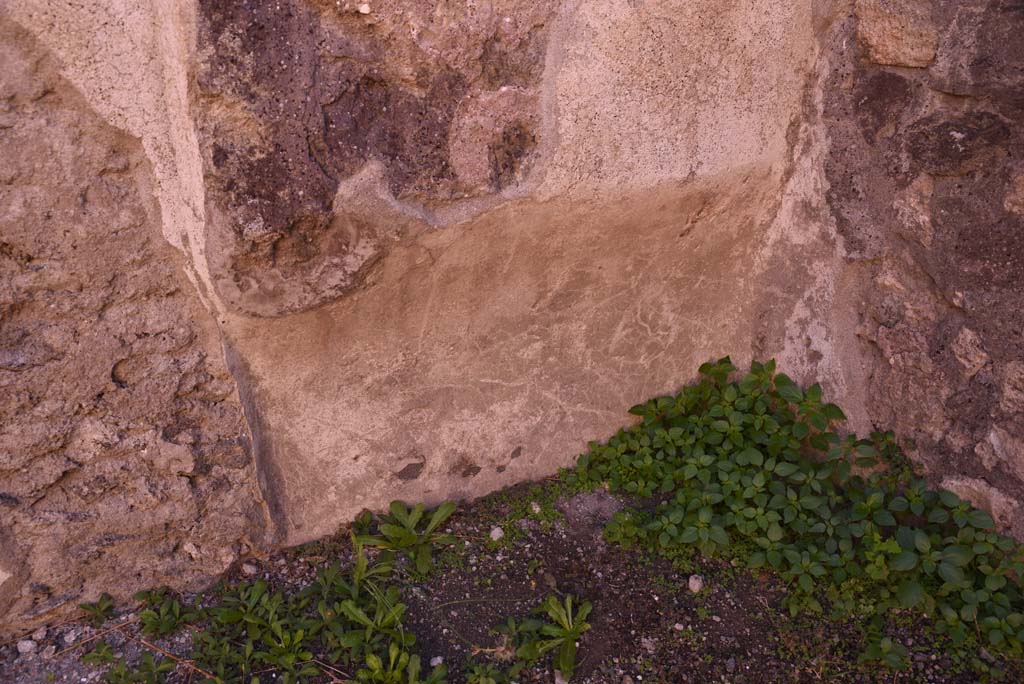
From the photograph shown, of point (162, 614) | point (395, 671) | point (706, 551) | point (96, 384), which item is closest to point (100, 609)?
point (162, 614)

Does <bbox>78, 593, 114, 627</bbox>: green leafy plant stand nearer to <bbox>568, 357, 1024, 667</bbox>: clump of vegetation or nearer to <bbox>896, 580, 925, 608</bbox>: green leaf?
<bbox>568, 357, 1024, 667</bbox>: clump of vegetation

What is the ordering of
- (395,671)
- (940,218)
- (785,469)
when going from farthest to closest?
(785,469) → (940,218) → (395,671)

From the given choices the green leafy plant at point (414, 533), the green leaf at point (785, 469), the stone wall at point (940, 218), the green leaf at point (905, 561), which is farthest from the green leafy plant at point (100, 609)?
the stone wall at point (940, 218)

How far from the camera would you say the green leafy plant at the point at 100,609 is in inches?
71.9

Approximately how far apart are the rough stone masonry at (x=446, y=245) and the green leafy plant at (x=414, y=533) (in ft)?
0.20

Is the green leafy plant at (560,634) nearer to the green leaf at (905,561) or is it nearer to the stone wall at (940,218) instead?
the green leaf at (905,561)

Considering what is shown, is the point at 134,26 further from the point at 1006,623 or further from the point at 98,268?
the point at 1006,623

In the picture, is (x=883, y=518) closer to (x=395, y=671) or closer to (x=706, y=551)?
(x=706, y=551)

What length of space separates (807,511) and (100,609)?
165 centimetres

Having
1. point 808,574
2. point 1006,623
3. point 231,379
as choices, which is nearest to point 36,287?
point 231,379

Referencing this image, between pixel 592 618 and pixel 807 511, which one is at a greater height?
pixel 807 511

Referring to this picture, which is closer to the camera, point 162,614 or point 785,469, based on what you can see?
point 162,614

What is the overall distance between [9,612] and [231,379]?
27.1 inches

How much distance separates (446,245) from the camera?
1.71 metres
